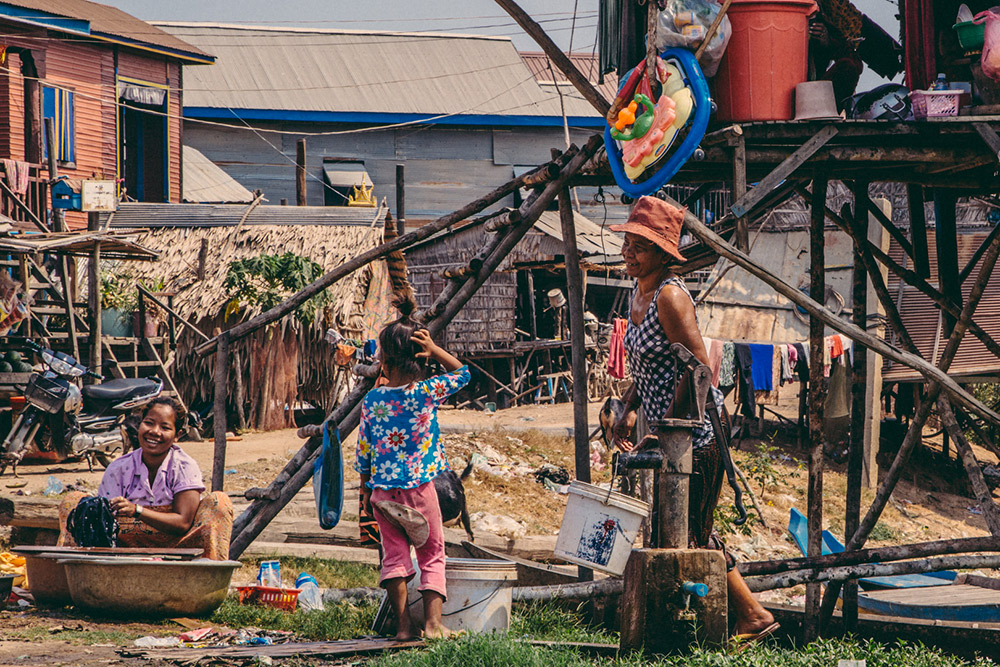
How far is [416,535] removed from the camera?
5141 mm

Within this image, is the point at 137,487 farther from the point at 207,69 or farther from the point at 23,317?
the point at 207,69

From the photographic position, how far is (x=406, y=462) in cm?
522

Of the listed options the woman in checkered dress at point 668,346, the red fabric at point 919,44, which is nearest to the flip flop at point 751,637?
the woman in checkered dress at point 668,346

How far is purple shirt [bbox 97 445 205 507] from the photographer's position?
5.59 m

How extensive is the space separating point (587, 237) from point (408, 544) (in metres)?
17.8

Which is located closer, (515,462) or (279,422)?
(515,462)

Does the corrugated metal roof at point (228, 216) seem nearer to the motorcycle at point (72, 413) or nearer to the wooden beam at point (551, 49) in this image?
the motorcycle at point (72, 413)

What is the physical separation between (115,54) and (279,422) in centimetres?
827

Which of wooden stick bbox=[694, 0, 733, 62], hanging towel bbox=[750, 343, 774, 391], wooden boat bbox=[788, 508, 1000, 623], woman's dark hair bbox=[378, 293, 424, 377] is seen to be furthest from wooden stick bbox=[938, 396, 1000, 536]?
hanging towel bbox=[750, 343, 774, 391]

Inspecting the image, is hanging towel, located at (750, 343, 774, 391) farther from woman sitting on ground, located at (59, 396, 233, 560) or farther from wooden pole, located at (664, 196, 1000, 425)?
woman sitting on ground, located at (59, 396, 233, 560)

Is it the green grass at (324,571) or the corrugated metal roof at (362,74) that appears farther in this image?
the corrugated metal roof at (362,74)

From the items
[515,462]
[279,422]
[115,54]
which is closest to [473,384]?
[279,422]

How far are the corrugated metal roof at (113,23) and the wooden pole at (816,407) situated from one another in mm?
15037

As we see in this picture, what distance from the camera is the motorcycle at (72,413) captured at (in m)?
11.9
